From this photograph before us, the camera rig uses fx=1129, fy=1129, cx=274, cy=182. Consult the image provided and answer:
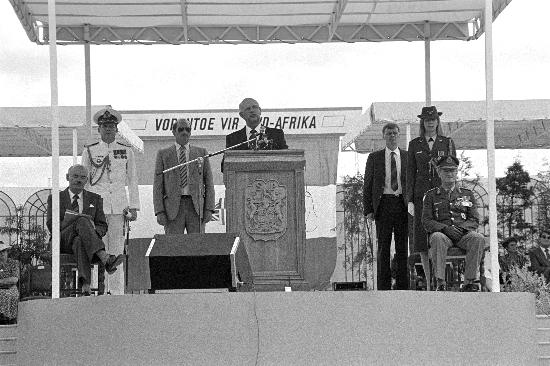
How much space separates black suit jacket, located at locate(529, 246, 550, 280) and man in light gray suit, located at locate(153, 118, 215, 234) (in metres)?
4.91

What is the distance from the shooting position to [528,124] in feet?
60.4

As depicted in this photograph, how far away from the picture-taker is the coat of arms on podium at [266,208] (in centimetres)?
816

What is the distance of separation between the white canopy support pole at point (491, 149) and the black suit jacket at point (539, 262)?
502 centimetres

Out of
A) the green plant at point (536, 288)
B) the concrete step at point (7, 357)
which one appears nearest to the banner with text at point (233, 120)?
the green plant at point (536, 288)

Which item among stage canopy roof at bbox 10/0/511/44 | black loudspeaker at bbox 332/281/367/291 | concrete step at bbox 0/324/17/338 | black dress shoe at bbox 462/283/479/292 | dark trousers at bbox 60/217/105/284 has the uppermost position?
stage canopy roof at bbox 10/0/511/44

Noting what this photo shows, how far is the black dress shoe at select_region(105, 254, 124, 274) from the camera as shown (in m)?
8.48

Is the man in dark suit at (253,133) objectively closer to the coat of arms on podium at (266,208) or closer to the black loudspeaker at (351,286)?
the coat of arms on podium at (266,208)

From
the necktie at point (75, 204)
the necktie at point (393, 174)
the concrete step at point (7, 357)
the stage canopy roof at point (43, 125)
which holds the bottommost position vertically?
the concrete step at point (7, 357)

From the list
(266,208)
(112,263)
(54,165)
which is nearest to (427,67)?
(266,208)

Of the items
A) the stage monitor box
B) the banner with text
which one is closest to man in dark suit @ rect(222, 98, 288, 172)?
the stage monitor box

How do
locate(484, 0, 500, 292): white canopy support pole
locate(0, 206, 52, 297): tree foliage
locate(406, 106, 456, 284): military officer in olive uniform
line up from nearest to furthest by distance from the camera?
locate(484, 0, 500, 292): white canopy support pole < locate(406, 106, 456, 284): military officer in olive uniform < locate(0, 206, 52, 297): tree foliage

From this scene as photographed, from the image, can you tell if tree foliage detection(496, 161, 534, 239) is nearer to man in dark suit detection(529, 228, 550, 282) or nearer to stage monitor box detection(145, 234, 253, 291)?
man in dark suit detection(529, 228, 550, 282)

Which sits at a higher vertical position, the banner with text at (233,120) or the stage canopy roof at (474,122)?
the banner with text at (233,120)

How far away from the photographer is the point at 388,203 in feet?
30.7
